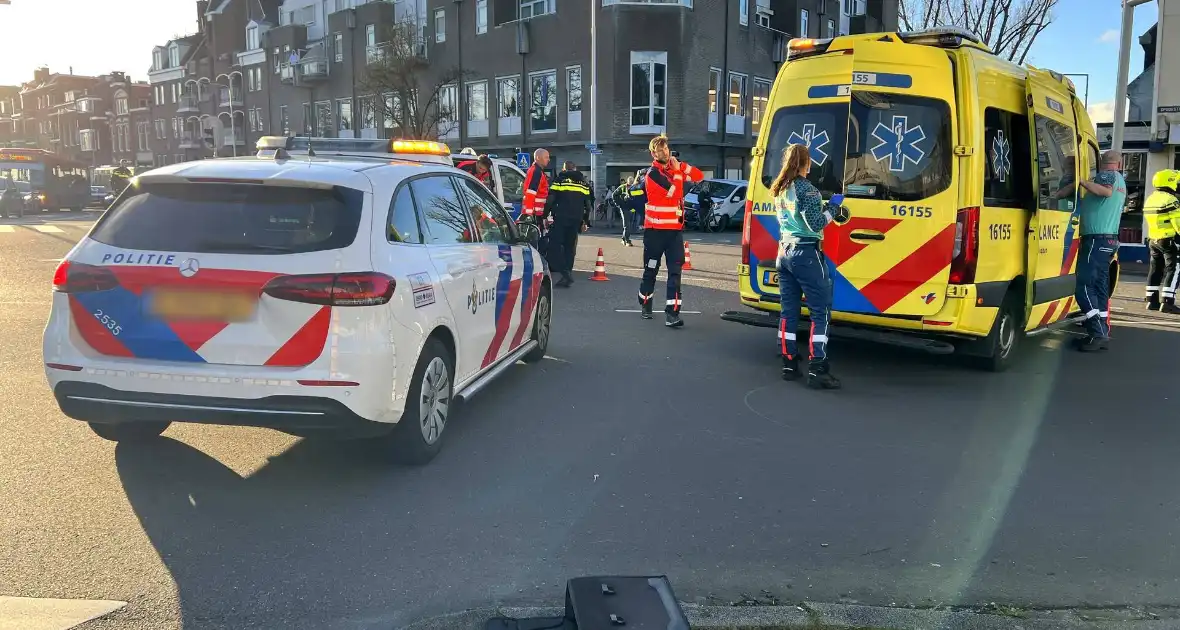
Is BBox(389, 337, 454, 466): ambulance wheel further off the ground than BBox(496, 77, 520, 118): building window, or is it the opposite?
BBox(496, 77, 520, 118): building window

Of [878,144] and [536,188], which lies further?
[536,188]

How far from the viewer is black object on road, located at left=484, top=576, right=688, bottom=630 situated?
2799mm

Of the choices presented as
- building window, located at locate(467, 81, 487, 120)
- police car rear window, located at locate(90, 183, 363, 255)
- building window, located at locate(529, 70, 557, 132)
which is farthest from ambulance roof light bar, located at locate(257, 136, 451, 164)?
building window, located at locate(467, 81, 487, 120)

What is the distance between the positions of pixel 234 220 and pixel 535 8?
35.3 metres

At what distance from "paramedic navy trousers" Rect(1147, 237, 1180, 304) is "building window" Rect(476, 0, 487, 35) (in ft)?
108

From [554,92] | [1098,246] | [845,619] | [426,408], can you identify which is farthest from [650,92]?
[845,619]

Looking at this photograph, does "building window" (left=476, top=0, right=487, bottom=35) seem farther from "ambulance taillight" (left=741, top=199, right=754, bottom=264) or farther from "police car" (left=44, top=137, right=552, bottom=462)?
"police car" (left=44, top=137, right=552, bottom=462)

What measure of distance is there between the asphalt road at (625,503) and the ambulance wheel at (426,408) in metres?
0.13

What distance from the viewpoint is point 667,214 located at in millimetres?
9172

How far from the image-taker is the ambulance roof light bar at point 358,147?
6.63 meters

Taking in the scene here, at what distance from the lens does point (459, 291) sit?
524cm

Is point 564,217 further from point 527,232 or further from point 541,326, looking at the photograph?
point 527,232

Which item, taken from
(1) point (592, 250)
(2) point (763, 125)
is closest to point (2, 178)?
(1) point (592, 250)

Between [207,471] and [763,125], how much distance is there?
5088 millimetres
